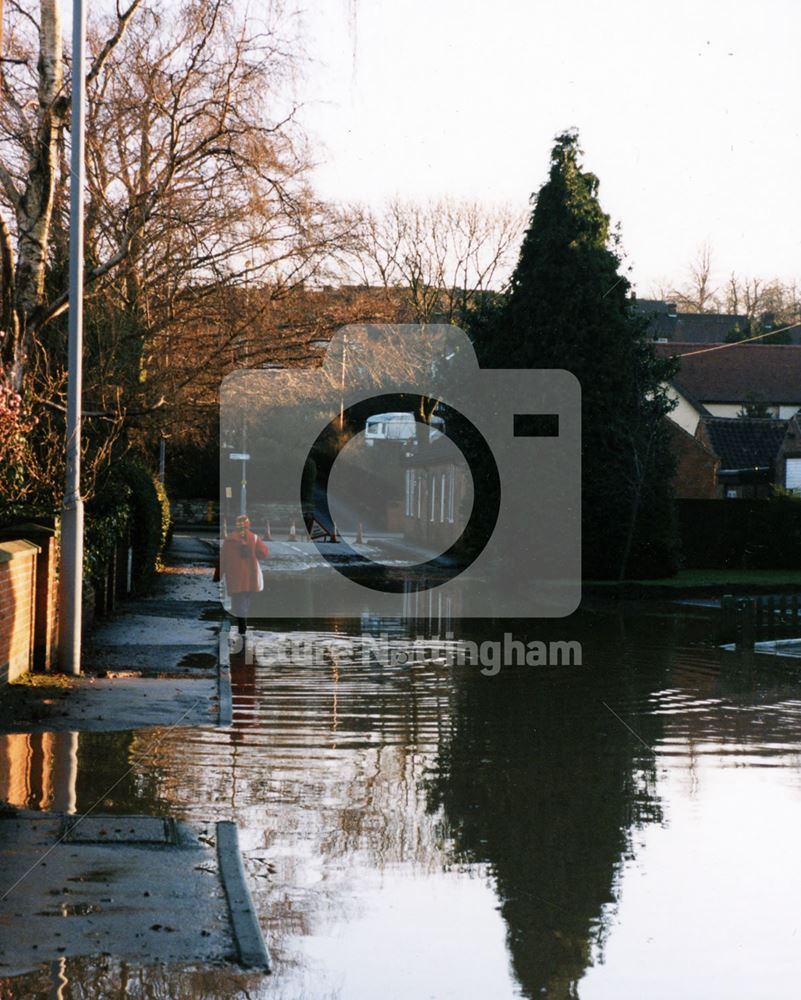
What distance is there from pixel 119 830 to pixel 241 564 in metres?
12.1

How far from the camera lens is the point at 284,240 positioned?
89.5ft

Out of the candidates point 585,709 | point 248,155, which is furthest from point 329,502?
point 585,709

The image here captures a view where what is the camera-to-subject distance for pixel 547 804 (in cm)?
935

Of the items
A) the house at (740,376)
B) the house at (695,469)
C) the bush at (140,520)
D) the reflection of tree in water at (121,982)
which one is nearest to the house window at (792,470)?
the house at (695,469)

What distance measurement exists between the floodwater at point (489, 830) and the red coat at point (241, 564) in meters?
4.23

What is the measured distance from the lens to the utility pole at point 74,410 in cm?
1445

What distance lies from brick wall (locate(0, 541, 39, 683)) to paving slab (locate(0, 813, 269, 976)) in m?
5.03

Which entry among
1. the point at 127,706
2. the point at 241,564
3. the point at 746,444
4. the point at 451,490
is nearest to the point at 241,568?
the point at 241,564

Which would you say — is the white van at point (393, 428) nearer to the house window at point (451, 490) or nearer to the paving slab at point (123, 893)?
the house window at point (451, 490)

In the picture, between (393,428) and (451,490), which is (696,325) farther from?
(451,490)

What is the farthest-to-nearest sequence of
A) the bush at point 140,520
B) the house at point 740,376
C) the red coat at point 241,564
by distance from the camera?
the house at point 740,376, the bush at point 140,520, the red coat at point 241,564

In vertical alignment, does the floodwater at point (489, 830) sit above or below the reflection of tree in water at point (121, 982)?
below

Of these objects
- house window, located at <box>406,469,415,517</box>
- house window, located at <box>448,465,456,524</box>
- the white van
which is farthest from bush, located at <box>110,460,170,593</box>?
house window, located at <box>406,469,415,517</box>

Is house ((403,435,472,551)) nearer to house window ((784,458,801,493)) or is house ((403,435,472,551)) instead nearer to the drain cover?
house window ((784,458,801,493))
